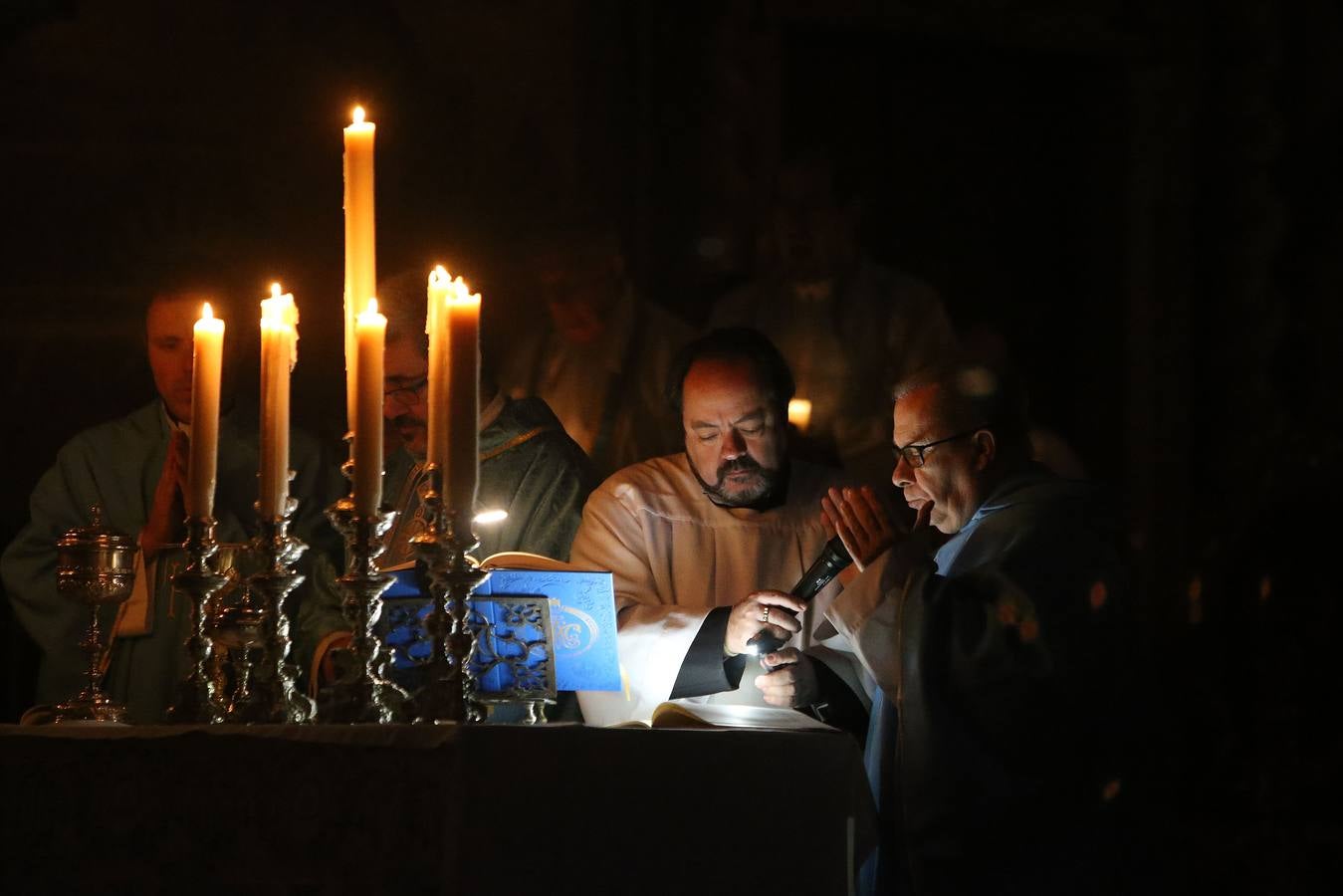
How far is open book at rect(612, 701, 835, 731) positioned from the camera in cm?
268

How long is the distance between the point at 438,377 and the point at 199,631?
0.63 m

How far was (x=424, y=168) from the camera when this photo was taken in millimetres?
4641

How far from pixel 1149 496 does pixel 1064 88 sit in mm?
1367

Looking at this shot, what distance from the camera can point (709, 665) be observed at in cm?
375

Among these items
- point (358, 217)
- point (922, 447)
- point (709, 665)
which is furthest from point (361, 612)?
point (922, 447)

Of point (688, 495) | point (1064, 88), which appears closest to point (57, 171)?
point (688, 495)

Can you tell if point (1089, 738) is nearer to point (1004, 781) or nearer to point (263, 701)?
point (1004, 781)

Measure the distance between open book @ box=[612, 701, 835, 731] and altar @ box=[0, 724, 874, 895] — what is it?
1.17 ft

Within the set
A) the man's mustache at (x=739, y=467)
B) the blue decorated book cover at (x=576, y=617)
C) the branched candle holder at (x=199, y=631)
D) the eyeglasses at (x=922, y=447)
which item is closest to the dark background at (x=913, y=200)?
the man's mustache at (x=739, y=467)

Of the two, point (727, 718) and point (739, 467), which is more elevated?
point (739, 467)

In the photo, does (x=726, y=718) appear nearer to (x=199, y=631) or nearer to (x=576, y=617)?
(x=576, y=617)

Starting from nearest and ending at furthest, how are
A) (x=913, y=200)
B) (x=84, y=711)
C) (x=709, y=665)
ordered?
(x=84, y=711) < (x=709, y=665) < (x=913, y=200)

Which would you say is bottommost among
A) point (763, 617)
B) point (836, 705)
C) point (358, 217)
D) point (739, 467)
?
point (836, 705)

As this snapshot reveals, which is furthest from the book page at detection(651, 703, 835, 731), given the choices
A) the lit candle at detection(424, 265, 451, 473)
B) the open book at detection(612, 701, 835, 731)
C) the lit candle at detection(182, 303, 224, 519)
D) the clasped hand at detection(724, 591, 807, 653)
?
the lit candle at detection(182, 303, 224, 519)
